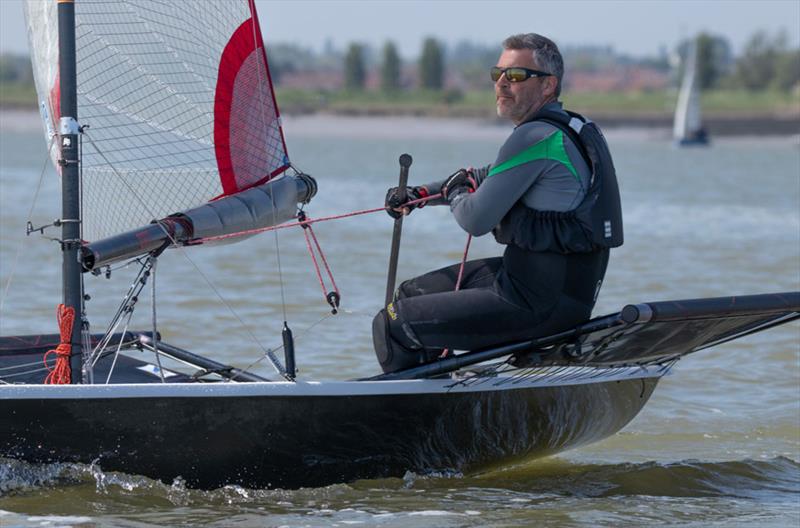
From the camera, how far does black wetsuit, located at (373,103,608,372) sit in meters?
4.70

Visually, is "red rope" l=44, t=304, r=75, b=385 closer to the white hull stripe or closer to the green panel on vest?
the white hull stripe

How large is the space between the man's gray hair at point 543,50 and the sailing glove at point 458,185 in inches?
16.6

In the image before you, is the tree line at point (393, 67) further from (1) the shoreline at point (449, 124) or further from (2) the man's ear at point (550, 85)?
(2) the man's ear at point (550, 85)

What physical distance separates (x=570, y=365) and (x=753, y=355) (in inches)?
147

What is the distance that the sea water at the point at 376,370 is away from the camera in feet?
16.5

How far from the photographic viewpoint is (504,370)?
515 centimetres

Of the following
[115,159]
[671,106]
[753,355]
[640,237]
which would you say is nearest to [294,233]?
[640,237]

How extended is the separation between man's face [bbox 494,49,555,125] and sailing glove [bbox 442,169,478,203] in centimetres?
28

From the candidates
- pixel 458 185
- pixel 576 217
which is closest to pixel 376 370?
pixel 458 185

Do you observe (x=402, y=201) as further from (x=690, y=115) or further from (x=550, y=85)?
(x=690, y=115)

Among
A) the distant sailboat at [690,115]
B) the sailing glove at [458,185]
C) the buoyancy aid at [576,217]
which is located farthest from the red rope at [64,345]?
the distant sailboat at [690,115]

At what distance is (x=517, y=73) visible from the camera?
4.78m

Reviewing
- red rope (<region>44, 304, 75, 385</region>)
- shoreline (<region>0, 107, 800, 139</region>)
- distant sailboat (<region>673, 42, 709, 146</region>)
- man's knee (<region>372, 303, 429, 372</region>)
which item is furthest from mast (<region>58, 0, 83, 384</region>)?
shoreline (<region>0, 107, 800, 139</region>)

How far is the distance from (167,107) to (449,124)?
81472 millimetres
